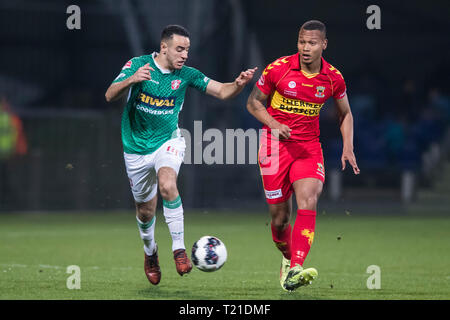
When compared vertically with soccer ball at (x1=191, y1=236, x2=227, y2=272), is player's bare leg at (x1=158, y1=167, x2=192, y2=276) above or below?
above

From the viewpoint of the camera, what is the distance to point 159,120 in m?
7.72

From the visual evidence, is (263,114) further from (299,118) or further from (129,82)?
(129,82)

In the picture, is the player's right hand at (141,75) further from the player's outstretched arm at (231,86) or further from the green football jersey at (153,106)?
the player's outstretched arm at (231,86)

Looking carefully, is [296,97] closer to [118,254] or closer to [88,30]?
[118,254]

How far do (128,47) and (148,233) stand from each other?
12480 mm

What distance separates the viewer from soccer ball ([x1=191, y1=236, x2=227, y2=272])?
698cm

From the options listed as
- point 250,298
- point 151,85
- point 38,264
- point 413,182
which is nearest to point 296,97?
point 151,85

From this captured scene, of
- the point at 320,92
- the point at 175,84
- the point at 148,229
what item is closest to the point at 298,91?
the point at 320,92

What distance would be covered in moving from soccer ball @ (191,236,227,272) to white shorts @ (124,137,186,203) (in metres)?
0.75

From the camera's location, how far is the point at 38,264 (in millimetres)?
9258

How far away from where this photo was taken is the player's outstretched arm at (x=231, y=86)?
7.26 metres

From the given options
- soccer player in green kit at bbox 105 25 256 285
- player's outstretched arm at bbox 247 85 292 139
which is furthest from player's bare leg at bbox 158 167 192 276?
player's outstretched arm at bbox 247 85 292 139

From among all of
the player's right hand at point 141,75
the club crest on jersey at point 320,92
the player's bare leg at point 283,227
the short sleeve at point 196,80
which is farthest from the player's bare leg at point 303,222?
the player's right hand at point 141,75

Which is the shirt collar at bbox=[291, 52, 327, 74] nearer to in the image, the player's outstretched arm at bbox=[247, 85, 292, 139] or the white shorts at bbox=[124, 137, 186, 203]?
the player's outstretched arm at bbox=[247, 85, 292, 139]
